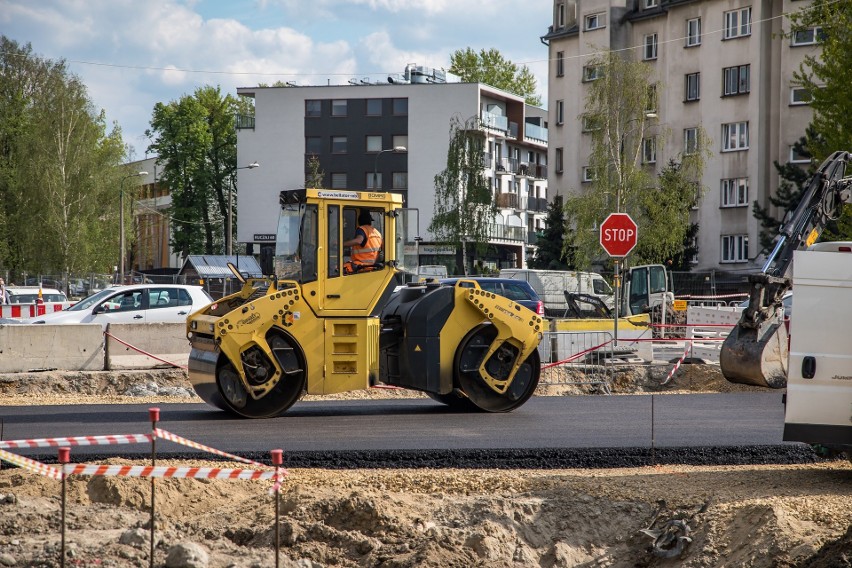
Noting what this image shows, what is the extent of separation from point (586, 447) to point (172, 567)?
5.81 metres

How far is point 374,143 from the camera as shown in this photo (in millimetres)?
74375

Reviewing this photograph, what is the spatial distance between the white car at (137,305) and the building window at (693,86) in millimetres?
34888

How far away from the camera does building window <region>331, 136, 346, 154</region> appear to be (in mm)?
74500

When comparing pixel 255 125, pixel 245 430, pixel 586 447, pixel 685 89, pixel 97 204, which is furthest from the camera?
pixel 255 125

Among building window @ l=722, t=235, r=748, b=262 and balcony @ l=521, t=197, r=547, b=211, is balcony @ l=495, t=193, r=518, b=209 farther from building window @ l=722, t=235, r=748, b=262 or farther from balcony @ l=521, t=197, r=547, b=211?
building window @ l=722, t=235, r=748, b=262

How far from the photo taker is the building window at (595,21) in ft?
189

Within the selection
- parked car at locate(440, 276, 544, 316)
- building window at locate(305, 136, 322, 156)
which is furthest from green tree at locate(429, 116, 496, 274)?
parked car at locate(440, 276, 544, 316)

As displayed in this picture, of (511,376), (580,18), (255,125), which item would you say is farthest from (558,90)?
(511,376)

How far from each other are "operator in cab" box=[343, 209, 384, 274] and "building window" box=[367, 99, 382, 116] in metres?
60.2

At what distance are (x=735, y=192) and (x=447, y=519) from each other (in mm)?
45307

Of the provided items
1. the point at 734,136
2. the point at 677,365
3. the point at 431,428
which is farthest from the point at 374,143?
the point at 431,428

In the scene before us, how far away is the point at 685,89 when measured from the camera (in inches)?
2117

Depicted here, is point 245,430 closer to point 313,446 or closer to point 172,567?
point 313,446

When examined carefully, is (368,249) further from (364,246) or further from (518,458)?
(518,458)
